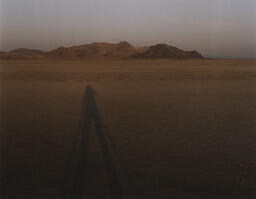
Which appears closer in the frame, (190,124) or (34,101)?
(190,124)

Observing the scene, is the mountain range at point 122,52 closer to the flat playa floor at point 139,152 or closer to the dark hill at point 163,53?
the dark hill at point 163,53

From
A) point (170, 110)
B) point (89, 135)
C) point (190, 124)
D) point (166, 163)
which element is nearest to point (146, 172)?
point (166, 163)

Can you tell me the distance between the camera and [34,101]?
11.1 meters

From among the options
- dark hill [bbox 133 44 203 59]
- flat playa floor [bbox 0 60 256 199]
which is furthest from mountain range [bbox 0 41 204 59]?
flat playa floor [bbox 0 60 256 199]

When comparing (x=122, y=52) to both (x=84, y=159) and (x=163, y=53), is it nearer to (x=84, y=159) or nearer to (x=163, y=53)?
(x=163, y=53)

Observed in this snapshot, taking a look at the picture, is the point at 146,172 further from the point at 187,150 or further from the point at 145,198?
the point at 187,150

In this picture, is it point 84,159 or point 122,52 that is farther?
point 122,52

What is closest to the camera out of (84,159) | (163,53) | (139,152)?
(84,159)

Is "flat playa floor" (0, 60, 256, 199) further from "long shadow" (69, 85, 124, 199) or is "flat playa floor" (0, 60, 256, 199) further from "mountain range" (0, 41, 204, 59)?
"mountain range" (0, 41, 204, 59)

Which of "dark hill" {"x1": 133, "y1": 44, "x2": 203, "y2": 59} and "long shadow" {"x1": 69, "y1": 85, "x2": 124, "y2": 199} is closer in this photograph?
"long shadow" {"x1": 69, "y1": 85, "x2": 124, "y2": 199}

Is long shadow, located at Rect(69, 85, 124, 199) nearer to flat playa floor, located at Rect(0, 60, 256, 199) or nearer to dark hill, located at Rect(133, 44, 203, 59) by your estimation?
flat playa floor, located at Rect(0, 60, 256, 199)

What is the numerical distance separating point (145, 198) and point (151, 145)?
2155 millimetres

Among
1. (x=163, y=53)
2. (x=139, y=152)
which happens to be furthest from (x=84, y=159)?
(x=163, y=53)

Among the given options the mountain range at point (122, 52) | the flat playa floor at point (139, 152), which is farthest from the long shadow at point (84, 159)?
the mountain range at point (122, 52)
